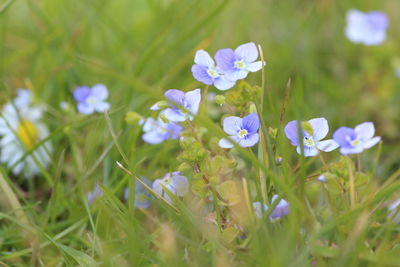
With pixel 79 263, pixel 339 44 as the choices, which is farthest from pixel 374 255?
pixel 339 44

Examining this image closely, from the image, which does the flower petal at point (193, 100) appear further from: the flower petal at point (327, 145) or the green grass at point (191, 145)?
the flower petal at point (327, 145)

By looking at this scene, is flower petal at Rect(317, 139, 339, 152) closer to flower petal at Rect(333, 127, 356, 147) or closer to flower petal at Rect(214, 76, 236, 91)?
flower petal at Rect(333, 127, 356, 147)

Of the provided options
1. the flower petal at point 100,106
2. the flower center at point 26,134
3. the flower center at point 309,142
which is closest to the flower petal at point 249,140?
the flower center at point 309,142

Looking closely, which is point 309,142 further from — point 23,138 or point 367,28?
point 367,28

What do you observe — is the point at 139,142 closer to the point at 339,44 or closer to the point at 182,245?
the point at 182,245

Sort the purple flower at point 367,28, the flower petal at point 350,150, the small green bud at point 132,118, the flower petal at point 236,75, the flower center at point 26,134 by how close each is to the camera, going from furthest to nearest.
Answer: the purple flower at point 367,28
the flower center at point 26,134
the small green bud at point 132,118
the flower petal at point 236,75
the flower petal at point 350,150

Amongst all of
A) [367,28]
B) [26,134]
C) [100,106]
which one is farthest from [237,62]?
[367,28]
